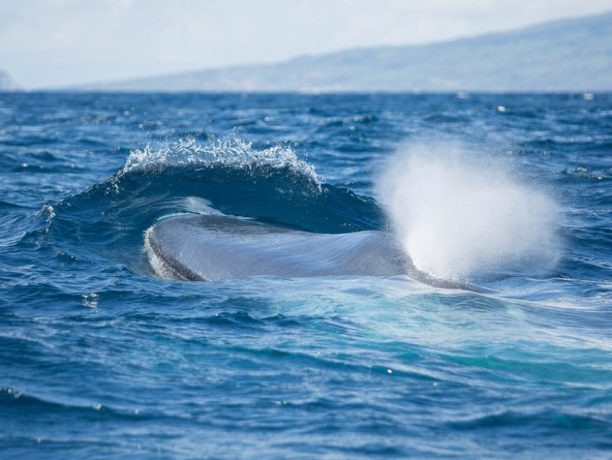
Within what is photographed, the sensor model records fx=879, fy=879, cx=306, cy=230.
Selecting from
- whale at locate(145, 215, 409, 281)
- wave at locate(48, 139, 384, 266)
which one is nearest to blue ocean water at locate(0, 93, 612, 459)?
wave at locate(48, 139, 384, 266)

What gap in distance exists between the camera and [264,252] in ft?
36.7

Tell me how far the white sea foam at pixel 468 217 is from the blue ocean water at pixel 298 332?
0.08 metres

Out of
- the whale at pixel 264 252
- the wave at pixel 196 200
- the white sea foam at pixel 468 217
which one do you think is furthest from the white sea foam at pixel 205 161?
the whale at pixel 264 252

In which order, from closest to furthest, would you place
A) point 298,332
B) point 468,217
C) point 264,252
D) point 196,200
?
1. point 298,332
2. point 264,252
3. point 196,200
4. point 468,217

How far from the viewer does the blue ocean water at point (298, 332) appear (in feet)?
22.3

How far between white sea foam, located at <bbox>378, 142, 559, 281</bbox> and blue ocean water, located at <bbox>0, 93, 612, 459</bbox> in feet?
0.26

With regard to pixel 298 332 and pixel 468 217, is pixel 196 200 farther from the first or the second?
pixel 298 332

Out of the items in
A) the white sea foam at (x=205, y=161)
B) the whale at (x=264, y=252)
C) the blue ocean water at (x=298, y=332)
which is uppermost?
the white sea foam at (x=205, y=161)

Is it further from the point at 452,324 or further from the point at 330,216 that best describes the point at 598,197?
the point at 452,324

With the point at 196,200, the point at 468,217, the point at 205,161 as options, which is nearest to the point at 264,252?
the point at 196,200

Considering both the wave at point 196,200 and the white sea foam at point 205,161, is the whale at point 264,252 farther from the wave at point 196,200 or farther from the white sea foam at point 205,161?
the white sea foam at point 205,161

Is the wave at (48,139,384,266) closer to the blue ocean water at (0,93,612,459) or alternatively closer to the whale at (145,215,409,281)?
the blue ocean water at (0,93,612,459)

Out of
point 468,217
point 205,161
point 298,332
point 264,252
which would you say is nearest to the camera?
point 298,332

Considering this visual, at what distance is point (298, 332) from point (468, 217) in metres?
7.40
